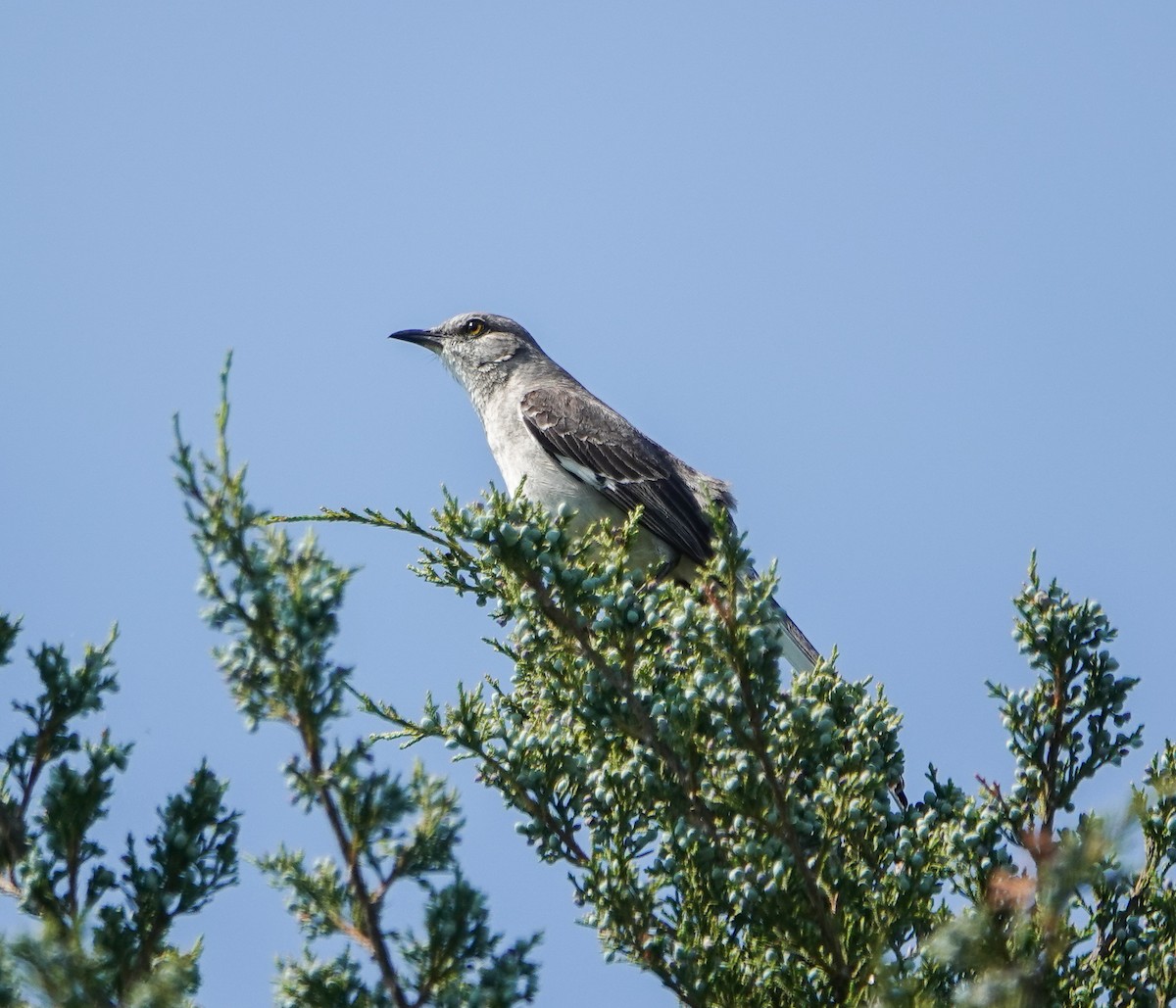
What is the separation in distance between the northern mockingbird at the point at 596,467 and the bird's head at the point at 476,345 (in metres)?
0.05

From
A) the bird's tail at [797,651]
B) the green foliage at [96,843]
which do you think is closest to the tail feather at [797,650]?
the bird's tail at [797,651]

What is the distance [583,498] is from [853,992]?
182 inches

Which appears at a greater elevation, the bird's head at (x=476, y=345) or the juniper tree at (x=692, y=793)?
the bird's head at (x=476, y=345)

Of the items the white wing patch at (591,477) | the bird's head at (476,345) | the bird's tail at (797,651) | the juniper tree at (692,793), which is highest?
the bird's head at (476,345)

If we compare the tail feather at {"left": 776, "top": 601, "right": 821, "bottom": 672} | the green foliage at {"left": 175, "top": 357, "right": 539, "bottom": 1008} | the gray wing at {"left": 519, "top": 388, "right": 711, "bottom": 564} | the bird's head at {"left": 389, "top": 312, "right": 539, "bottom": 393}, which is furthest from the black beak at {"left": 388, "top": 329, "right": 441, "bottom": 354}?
the green foliage at {"left": 175, "top": 357, "right": 539, "bottom": 1008}

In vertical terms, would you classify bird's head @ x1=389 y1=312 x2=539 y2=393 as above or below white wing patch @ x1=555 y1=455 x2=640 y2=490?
above

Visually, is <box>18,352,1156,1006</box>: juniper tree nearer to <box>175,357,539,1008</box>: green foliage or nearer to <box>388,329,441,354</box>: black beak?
<box>175,357,539,1008</box>: green foliage

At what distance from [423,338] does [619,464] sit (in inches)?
86.6

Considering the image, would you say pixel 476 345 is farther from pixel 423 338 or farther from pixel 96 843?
pixel 96 843

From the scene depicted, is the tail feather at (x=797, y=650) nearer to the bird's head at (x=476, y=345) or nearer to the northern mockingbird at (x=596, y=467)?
the northern mockingbird at (x=596, y=467)

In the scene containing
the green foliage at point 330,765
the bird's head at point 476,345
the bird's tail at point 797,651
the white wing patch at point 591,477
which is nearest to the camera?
the green foliage at point 330,765

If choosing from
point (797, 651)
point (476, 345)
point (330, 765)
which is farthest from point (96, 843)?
point (476, 345)

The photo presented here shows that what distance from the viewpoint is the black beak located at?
914 cm

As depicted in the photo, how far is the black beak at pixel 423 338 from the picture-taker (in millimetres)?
9141
